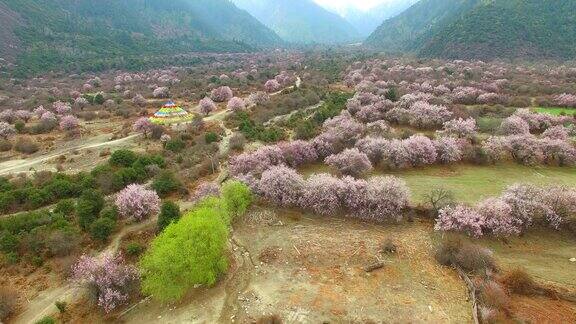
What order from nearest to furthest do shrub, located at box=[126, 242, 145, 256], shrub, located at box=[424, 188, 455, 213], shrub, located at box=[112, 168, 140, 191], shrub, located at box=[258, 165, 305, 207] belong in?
shrub, located at box=[126, 242, 145, 256] < shrub, located at box=[424, 188, 455, 213] < shrub, located at box=[258, 165, 305, 207] < shrub, located at box=[112, 168, 140, 191]

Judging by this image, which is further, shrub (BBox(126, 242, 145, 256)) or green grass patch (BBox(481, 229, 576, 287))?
shrub (BBox(126, 242, 145, 256))

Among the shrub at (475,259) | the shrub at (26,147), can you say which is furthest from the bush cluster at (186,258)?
the shrub at (26,147)

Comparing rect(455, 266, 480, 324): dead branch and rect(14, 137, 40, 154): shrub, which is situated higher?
rect(455, 266, 480, 324): dead branch

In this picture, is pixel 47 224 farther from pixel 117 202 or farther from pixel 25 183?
pixel 25 183

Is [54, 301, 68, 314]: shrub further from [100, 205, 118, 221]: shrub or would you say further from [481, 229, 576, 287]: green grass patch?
[481, 229, 576, 287]: green grass patch

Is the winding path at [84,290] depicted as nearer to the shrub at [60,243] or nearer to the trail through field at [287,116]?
the shrub at [60,243]

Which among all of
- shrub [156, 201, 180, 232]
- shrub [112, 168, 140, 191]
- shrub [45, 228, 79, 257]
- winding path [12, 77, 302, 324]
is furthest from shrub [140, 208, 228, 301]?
shrub [112, 168, 140, 191]

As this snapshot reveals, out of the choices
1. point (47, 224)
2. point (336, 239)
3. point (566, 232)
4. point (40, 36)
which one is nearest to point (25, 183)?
point (47, 224)
